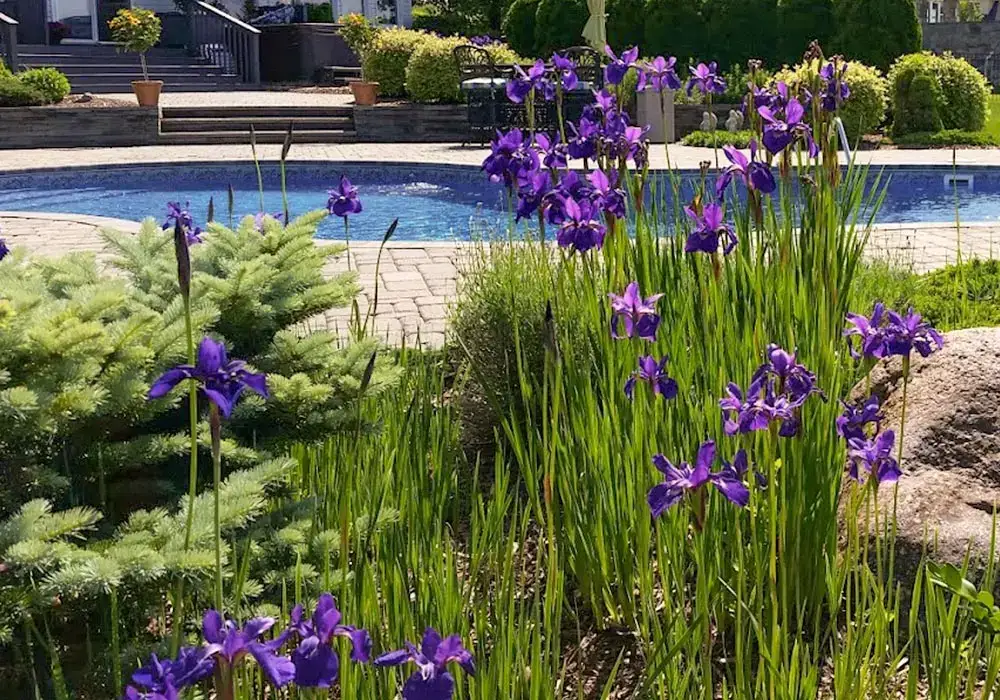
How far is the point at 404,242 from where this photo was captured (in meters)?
8.04

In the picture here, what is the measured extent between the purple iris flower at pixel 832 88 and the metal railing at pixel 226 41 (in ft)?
64.4

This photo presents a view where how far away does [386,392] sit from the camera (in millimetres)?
2838

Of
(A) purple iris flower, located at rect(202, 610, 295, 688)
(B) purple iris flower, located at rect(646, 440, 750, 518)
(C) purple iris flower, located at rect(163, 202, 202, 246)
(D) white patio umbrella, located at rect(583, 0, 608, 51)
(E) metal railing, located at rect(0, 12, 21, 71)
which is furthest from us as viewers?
(E) metal railing, located at rect(0, 12, 21, 71)

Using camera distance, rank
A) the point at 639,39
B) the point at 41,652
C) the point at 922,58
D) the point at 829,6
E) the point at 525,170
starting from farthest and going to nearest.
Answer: the point at 639,39, the point at 829,6, the point at 922,58, the point at 525,170, the point at 41,652

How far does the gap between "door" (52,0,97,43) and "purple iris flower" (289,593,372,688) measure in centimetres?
2778

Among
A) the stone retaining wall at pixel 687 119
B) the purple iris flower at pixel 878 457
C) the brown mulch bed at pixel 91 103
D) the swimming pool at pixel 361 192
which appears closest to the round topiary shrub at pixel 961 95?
the stone retaining wall at pixel 687 119

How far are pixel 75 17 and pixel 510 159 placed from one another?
27.1m

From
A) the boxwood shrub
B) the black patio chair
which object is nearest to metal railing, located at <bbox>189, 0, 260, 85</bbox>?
the boxwood shrub

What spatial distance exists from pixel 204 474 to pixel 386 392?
696 mm

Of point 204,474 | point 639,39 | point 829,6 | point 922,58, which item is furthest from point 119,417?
point 639,39

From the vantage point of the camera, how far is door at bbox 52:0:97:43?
1040 inches

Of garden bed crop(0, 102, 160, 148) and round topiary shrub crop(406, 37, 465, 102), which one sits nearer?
garden bed crop(0, 102, 160, 148)

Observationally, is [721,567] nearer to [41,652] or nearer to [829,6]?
[41,652]

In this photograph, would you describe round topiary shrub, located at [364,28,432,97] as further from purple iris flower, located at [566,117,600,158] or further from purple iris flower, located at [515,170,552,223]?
purple iris flower, located at [515,170,552,223]
